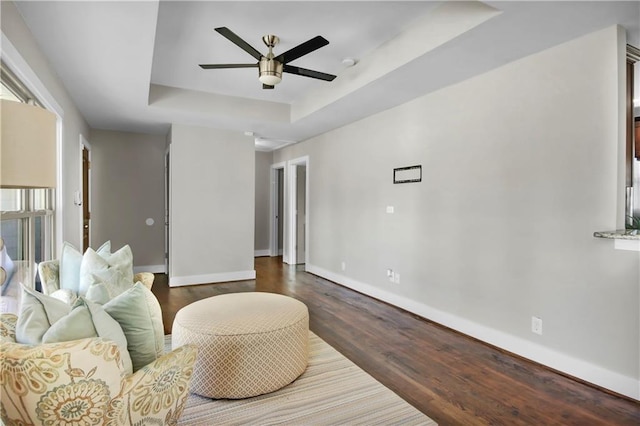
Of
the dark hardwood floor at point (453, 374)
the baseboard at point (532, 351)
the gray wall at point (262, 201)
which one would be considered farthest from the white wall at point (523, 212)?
the gray wall at point (262, 201)

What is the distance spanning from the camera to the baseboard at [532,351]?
2.30 meters

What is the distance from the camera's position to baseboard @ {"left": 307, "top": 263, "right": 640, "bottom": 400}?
2297 mm

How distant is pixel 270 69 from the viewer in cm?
277

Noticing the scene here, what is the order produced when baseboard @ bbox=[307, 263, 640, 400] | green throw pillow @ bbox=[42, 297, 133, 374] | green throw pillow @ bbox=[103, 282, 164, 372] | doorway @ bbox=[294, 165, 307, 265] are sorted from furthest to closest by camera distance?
doorway @ bbox=[294, 165, 307, 265] → baseboard @ bbox=[307, 263, 640, 400] → green throw pillow @ bbox=[103, 282, 164, 372] → green throw pillow @ bbox=[42, 297, 133, 374]

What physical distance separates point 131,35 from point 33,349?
7.13 feet

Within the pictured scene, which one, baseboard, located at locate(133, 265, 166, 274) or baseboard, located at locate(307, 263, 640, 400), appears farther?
baseboard, located at locate(133, 265, 166, 274)

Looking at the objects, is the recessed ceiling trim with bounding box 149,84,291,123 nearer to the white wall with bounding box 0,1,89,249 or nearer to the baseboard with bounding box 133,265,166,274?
the white wall with bounding box 0,1,89,249

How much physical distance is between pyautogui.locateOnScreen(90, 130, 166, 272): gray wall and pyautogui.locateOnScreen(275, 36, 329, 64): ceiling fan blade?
14.0 feet

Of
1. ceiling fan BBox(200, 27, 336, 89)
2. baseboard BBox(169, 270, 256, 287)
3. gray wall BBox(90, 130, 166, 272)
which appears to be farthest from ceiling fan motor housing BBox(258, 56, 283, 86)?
gray wall BBox(90, 130, 166, 272)

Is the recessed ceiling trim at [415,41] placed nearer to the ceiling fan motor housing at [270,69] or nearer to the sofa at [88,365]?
the ceiling fan motor housing at [270,69]

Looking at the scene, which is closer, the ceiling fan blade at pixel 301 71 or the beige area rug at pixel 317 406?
the beige area rug at pixel 317 406

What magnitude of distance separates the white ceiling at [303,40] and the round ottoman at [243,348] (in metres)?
1.98

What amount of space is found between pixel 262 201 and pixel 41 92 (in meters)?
5.65

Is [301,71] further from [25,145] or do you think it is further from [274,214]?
[274,214]
